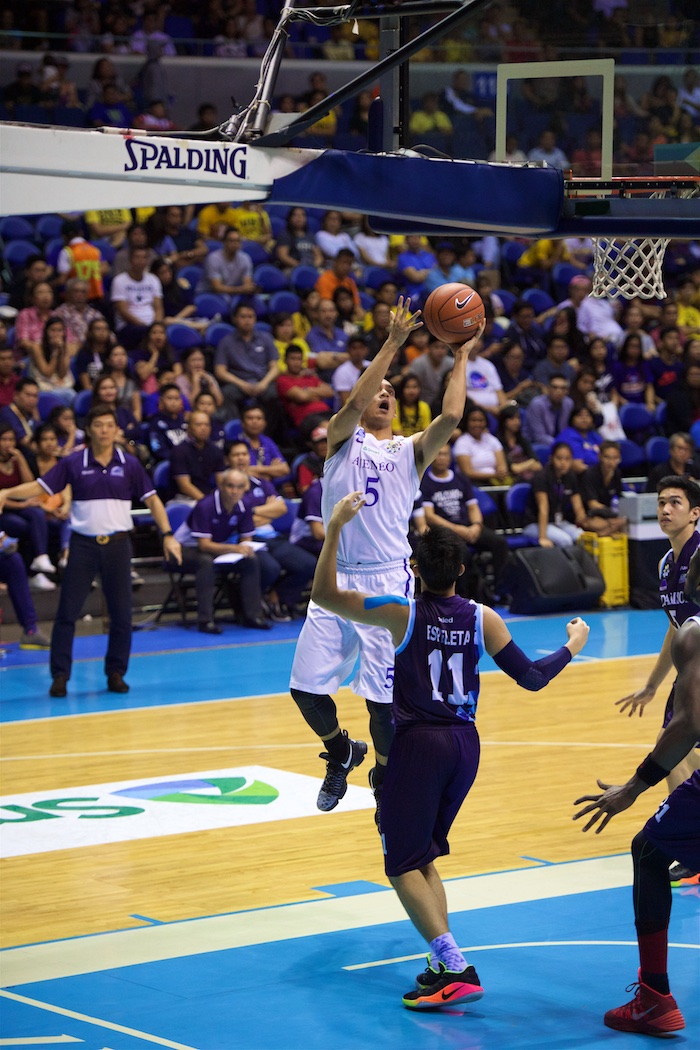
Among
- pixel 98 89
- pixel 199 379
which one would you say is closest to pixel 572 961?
pixel 199 379

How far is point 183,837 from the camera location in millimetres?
8172

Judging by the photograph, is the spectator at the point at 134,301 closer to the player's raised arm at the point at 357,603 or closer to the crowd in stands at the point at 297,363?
the crowd in stands at the point at 297,363

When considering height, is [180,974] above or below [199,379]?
below

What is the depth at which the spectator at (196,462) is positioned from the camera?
563 inches

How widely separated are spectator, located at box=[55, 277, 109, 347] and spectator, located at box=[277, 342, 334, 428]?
6.34 ft

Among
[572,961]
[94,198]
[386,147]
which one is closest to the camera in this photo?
[94,198]

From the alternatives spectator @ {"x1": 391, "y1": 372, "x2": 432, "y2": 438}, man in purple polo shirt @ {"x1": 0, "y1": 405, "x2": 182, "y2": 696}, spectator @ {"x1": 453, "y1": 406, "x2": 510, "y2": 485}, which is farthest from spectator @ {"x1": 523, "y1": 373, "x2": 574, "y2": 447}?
man in purple polo shirt @ {"x1": 0, "y1": 405, "x2": 182, "y2": 696}

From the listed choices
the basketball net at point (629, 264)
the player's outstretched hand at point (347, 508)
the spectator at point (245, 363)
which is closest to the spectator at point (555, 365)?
the spectator at point (245, 363)

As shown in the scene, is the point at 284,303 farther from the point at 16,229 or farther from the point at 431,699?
the point at 431,699

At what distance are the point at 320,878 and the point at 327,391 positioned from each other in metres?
9.04

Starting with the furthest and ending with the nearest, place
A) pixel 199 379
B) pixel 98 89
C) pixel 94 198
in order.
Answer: pixel 98 89
pixel 199 379
pixel 94 198

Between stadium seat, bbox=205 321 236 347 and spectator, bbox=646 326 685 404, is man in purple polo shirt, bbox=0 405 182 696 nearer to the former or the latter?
stadium seat, bbox=205 321 236 347

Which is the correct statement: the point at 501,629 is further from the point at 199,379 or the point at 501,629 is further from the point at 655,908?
the point at 199,379

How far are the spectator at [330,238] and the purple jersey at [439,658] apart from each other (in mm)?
13279
